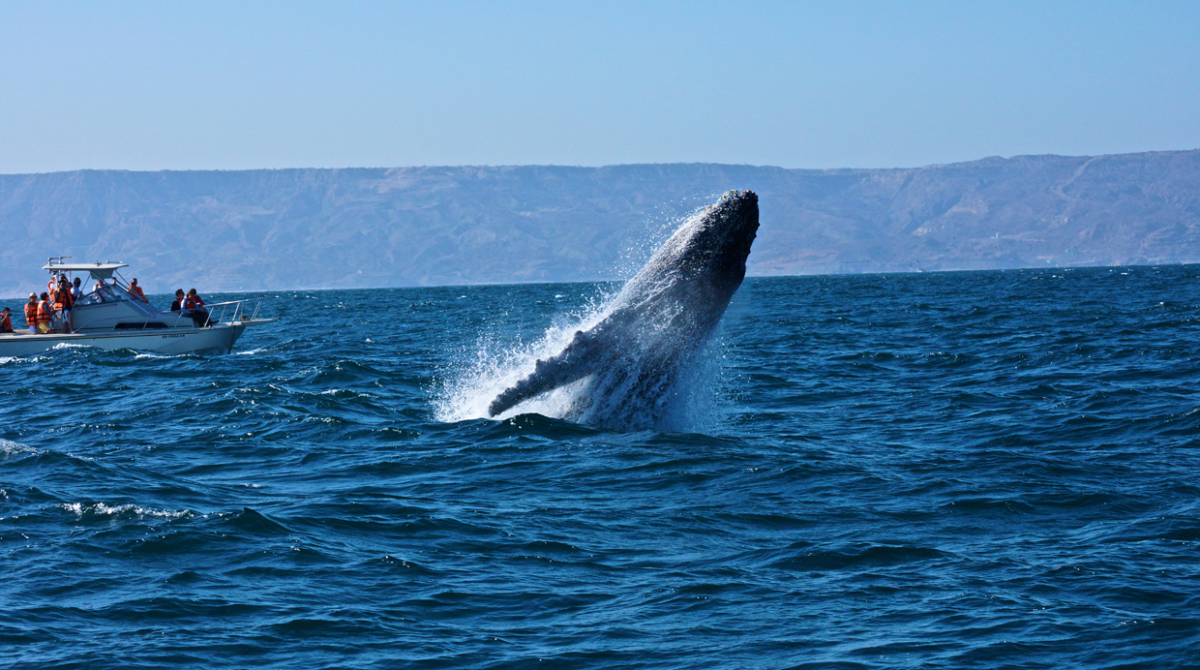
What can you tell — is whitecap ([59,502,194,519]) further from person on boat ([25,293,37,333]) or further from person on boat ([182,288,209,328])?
person on boat ([25,293,37,333])

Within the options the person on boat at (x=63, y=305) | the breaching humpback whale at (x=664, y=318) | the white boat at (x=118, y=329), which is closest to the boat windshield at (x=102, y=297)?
the white boat at (x=118, y=329)

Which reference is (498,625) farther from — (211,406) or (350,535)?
(211,406)

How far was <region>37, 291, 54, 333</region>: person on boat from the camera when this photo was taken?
33.8 m

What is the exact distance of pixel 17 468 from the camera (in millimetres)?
13711

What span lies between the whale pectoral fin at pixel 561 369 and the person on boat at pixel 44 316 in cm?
2454

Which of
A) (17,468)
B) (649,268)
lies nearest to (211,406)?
(17,468)

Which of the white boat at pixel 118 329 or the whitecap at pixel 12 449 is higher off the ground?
the white boat at pixel 118 329

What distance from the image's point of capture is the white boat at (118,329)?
109 feet

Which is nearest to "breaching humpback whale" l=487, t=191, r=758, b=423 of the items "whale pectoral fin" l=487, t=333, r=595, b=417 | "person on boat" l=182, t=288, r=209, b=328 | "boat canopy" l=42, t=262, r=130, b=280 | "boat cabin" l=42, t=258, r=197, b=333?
"whale pectoral fin" l=487, t=333, r=595, b=417

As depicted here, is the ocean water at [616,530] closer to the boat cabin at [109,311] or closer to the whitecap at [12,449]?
the whitecap at [12,449]

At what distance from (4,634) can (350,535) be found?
3.15m

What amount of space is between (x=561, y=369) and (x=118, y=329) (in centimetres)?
2442

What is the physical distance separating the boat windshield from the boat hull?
123 cm

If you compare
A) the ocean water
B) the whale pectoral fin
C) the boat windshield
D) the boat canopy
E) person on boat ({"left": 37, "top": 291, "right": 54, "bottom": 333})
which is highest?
the boat canopy
